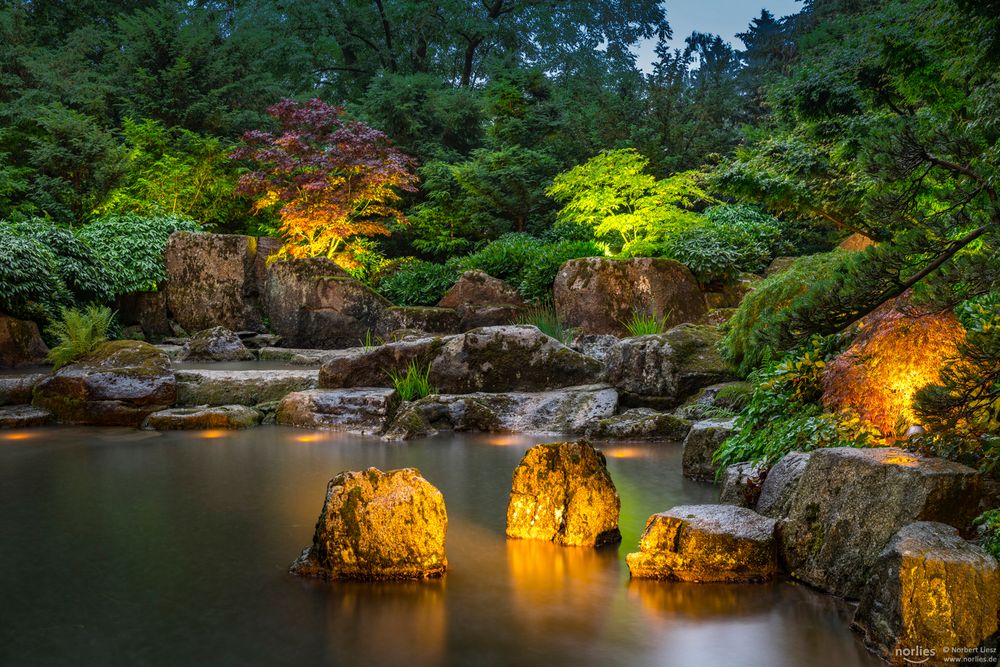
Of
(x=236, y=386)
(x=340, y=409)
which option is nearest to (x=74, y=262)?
(x=236, y=386)

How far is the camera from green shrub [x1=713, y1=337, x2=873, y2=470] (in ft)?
15.0

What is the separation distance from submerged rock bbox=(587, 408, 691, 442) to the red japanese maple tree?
9.04 meters

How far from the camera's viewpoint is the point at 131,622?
302 centimetres

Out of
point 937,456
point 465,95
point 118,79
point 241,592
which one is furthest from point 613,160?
point 118,79

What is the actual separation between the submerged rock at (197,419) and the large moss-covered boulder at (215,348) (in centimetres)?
426

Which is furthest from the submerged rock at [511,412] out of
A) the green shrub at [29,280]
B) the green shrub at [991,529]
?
the green shrub at [29,280]

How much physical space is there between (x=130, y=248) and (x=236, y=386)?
7253mm

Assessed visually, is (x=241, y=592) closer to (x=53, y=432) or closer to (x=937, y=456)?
(x=937, y=456)

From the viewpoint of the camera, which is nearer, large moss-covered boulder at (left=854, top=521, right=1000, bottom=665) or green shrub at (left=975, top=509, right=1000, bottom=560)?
large moss-covered boulder at (left=854, top=521, right=1000, bottom=665)

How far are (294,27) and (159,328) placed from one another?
14.7m

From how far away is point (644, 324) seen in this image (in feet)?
33.3

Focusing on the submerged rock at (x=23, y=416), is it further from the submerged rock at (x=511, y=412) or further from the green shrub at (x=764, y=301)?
the green shrub at (x=764, y=301)

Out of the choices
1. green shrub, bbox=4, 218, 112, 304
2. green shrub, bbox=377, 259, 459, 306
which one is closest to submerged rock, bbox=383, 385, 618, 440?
green shrub, bbox=377, 259, 459, 306

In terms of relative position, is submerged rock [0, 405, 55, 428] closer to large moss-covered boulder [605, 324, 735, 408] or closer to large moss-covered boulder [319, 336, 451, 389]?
large moss-covered boulder [319, 336, 451, 389]
